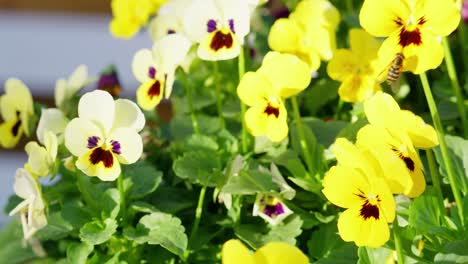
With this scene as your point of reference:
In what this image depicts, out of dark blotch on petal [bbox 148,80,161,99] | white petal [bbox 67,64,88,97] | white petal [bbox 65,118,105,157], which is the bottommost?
white petal [bbox 67,64,88,97]

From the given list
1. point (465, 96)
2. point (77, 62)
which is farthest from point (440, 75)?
point (77, 62)

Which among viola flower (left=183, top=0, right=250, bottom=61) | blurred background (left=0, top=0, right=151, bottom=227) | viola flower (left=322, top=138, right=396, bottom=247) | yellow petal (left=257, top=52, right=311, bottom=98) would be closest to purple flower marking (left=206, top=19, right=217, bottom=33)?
viola flower (left=183, top=0, right=250, bottom=61)

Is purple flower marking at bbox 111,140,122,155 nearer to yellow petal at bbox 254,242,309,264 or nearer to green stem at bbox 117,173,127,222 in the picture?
green stem at bbox 117,173,127,222

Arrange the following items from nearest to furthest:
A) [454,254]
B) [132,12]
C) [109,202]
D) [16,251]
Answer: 1. [454,254]
2. [109,202]
3. [16,251]
4. [132,12]

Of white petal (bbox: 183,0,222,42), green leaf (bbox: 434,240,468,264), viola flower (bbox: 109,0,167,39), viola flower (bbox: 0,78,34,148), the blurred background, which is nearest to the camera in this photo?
green leaf (bbox: 434,240,468,264)

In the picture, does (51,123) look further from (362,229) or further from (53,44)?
(53,44)

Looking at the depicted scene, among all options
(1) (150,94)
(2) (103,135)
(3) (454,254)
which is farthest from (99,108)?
(3) (454,254)

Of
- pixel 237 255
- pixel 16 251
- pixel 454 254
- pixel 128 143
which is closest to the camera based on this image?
pixel 237 255

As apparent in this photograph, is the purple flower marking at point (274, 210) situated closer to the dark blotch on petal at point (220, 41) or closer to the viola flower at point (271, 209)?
the viola flower at point (271, 209)
